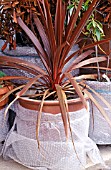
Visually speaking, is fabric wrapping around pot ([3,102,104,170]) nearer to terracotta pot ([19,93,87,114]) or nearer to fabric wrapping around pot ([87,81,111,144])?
terracotta pot ([19,93,87,114])

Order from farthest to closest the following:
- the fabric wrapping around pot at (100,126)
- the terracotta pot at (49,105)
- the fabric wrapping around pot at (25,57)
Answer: the fabric wrapping around pot at (25,57) < the fabric wrapping around pot at (100,126) < the terracotta pot at (49,105)

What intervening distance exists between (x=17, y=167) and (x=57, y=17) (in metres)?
1.08

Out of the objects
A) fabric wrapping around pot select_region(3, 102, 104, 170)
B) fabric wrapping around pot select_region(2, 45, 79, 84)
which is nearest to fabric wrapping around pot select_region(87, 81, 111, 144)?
fabric wrapping around pot select_region(3, 102, 104, 170)

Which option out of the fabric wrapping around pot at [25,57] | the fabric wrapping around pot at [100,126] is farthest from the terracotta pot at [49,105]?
the fabric wrapping around pot at [25,57]

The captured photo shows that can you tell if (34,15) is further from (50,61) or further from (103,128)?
(103,128)

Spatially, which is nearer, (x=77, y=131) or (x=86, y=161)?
(x=77, y=131)

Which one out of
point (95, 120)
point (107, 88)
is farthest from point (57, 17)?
point (95, 120)

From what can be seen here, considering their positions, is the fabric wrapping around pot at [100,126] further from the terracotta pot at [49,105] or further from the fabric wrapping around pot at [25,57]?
the fabric wrapping around pot at [25,57]

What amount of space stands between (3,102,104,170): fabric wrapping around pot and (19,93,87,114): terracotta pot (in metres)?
0.03

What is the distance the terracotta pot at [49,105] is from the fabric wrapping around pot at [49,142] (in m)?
0.03

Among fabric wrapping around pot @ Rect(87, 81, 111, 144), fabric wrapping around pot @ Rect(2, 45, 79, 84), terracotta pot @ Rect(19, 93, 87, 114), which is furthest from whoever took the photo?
fabric wrapping around pot @ Rect(2, 45, 79, 84)

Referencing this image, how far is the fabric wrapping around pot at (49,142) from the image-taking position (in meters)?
1.87

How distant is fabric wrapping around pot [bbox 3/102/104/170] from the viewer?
1.87m

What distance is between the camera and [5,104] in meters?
2.14
